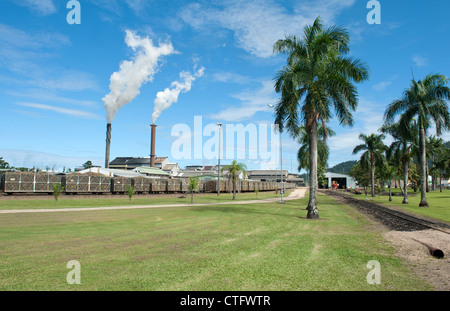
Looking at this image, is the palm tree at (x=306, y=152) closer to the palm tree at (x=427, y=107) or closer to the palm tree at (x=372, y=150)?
the palm tree at (x=372, y=150)

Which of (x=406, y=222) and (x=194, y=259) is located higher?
(x=194, y=259)

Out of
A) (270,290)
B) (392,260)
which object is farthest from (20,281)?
(392,260)

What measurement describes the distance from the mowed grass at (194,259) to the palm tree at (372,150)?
43778mm

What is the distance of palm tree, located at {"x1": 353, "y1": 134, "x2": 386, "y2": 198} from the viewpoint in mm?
51094

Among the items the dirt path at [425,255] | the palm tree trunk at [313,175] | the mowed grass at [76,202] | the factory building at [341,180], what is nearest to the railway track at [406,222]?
the dirt path at [425,255]

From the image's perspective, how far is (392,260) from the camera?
→ 308 inches

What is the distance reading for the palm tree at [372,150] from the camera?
5109 cm

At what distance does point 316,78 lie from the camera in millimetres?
19297

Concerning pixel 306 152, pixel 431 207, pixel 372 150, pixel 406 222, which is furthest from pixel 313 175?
pixel 372 150

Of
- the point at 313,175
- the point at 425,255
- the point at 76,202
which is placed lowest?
the point at 76,202

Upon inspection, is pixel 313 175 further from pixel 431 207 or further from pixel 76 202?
pixel 76 202

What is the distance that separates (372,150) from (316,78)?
1496 inches

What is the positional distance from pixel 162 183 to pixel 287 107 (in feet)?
112
